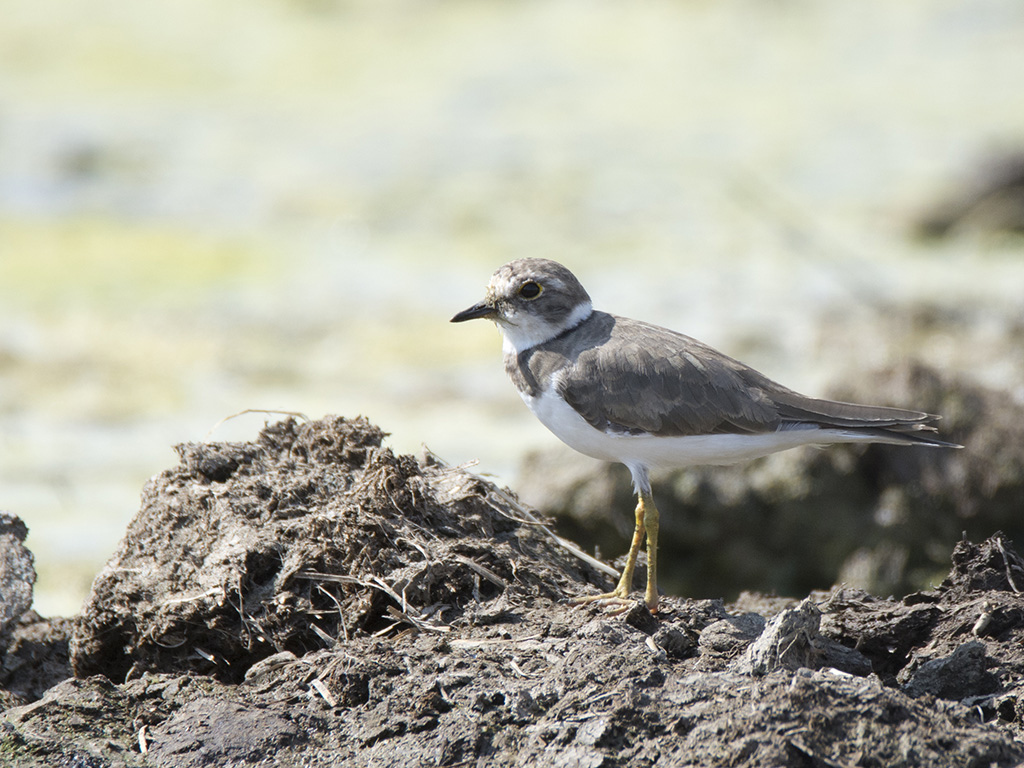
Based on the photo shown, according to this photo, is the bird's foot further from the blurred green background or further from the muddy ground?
the blurred green background

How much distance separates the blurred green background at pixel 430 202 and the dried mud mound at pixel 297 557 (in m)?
3.03

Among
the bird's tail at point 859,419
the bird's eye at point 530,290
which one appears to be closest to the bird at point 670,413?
the bird's tail at point 859,419

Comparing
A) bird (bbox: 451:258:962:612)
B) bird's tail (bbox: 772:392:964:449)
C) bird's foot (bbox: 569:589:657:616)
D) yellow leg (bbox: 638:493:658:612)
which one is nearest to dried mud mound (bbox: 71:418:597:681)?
bird's foot (bbox: 569:589:657:616)

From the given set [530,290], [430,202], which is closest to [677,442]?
[530,290]

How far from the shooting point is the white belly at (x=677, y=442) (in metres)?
5.28

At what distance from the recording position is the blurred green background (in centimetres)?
1195

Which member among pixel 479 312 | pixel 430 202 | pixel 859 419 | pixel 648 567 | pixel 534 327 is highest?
pixel 430 202

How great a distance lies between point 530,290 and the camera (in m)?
5.66

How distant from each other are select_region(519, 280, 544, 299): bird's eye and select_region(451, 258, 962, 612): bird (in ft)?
1.08

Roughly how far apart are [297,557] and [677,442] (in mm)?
1790

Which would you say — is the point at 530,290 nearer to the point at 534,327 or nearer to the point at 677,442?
the point at 534,327

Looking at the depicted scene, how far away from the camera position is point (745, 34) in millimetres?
23328

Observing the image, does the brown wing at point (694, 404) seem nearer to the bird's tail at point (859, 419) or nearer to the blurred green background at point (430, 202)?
the bird's tail at point (859, 419)

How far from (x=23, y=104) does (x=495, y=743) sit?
799 inches
